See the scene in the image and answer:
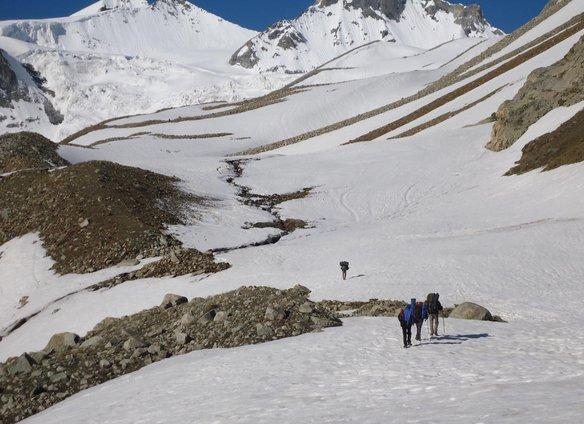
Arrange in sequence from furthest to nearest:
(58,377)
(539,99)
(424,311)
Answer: (539,99), (58,377), (424,311)

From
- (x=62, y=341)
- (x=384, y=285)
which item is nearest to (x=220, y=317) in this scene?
(x=62, y=341)

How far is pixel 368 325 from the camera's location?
19594mm

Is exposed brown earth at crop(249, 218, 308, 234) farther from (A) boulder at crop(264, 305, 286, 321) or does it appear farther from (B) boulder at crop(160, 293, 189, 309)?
Result: (A) boulder at crop(264, 305, 286, 321)

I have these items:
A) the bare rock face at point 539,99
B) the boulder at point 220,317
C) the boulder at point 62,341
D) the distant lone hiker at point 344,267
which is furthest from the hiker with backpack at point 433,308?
the bare rock face at point 539,99

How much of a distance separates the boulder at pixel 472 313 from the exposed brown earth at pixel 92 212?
18266 mm

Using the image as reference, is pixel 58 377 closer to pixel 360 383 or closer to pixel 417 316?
pixel 360 383

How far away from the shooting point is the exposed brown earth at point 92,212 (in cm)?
3422

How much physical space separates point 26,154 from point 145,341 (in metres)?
33.9

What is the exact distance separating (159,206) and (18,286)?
10.7 m

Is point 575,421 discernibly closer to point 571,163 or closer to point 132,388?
point 132,388

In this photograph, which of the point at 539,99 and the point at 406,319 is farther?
the point at 539,99

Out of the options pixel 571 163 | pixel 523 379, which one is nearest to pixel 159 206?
pixel 571 163

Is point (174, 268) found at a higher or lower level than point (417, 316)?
lower

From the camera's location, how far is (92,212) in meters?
36.9
